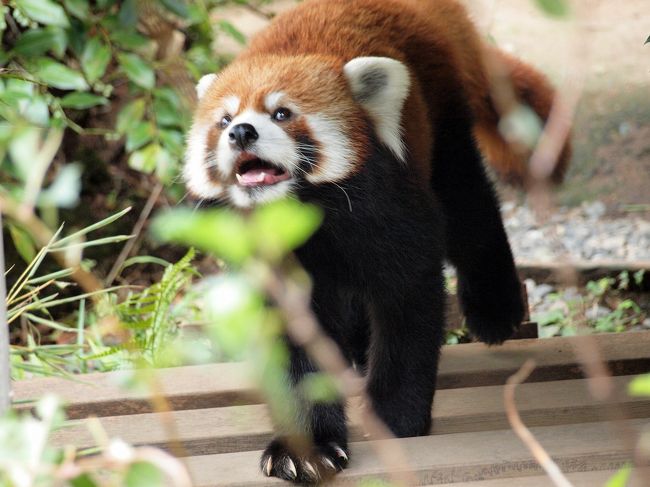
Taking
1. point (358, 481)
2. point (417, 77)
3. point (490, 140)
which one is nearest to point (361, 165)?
point (417, 77)

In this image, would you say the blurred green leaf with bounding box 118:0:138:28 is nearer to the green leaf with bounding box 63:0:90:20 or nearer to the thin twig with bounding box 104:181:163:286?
the green leaf with bounding box 63:0:90:20

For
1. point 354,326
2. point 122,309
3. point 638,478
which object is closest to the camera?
point 638,478

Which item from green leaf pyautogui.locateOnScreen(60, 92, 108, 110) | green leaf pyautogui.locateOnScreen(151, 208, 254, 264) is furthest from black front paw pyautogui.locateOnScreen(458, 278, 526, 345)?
green leaf pyautogui.locateOnScreen(151, 208, 254, 264)

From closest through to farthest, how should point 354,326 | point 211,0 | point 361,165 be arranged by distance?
point 361,165 < point 354,326 < point 211,0

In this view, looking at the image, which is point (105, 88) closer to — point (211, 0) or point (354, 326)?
point (211, 0)

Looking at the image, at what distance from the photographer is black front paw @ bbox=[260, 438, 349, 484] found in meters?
2.22

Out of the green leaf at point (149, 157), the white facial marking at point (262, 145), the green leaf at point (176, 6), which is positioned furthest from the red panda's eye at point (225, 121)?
the green leaf at point (149, 157)

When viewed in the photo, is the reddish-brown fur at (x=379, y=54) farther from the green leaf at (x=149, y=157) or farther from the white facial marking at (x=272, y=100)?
the green leaf at (x=149, y=157)

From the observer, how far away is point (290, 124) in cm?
255

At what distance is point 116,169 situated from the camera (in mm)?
5594

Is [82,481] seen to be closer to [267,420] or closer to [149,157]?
[267,420]

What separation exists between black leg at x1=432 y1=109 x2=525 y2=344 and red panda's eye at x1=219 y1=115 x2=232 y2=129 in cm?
79

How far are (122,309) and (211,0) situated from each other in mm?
2508

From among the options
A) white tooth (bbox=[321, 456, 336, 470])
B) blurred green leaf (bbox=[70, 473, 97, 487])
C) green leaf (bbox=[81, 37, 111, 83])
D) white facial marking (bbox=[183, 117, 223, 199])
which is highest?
blurred green leaf (bbox=[70, 473, 97, 487])
